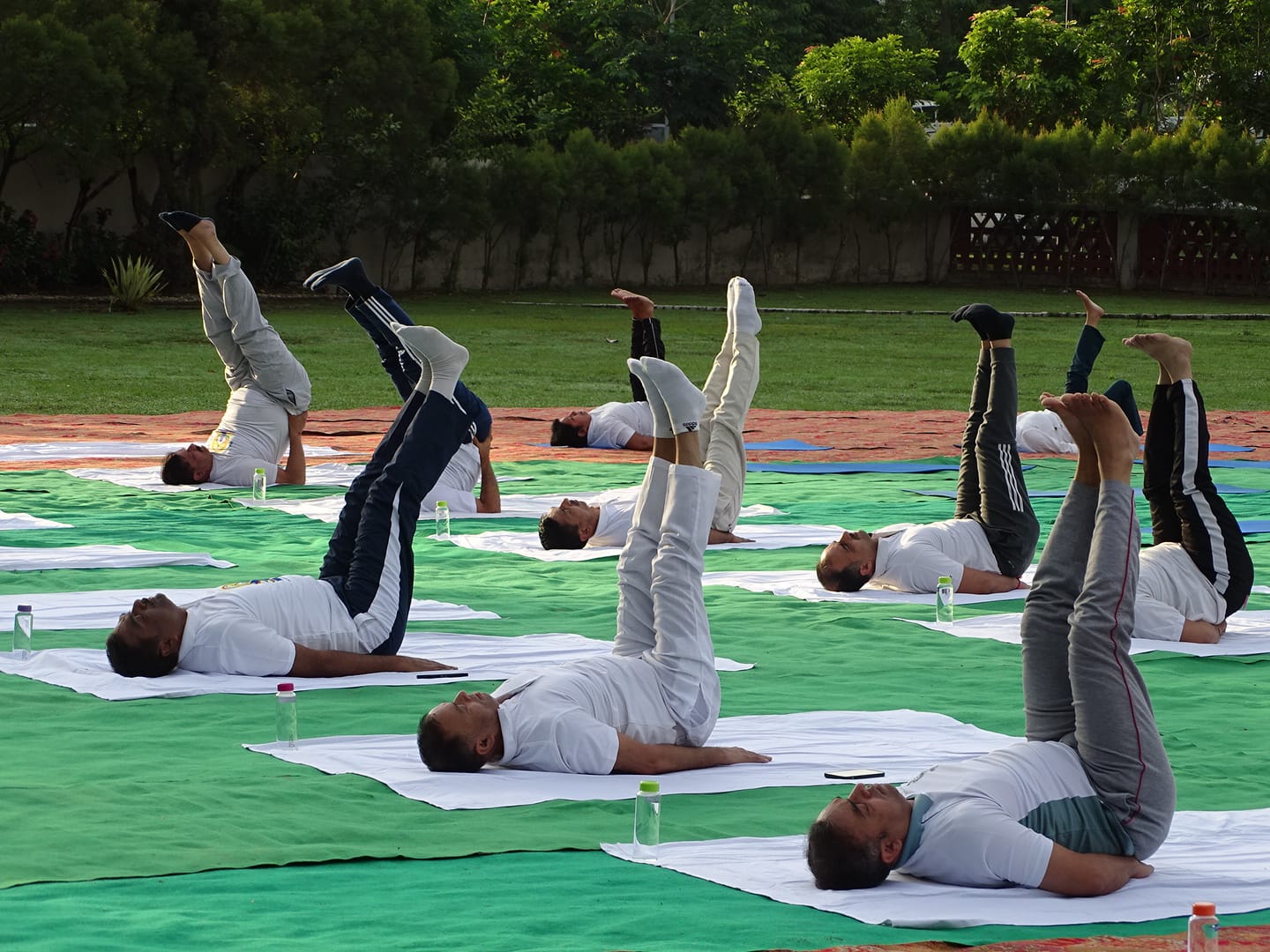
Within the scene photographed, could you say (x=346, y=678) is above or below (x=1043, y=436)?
below

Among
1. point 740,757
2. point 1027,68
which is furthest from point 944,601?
point 1027,68

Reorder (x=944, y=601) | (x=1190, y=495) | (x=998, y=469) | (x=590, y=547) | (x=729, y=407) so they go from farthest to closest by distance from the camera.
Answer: (x=590, y=547), (x=729, y=407), (x=998, y=469), (x=944, y=601), (x=1190, y=495)

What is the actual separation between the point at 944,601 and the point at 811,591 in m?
0.86

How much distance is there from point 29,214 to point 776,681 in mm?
25320

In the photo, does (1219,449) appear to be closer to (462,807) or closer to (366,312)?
(366,312)

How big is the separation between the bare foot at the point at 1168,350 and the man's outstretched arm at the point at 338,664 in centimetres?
288

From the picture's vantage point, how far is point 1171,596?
24.4ft

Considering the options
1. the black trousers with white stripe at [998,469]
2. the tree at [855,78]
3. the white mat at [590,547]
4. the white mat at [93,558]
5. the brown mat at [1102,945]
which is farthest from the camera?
the tree at [855,78]

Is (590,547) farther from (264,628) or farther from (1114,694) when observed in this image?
(1114,694)

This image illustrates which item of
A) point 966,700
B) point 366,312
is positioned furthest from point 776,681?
point 366,312

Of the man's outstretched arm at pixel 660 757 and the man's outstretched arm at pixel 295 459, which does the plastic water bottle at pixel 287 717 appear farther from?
the man's outstretched arm at pixel 295 459

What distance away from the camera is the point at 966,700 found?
653 centimetres

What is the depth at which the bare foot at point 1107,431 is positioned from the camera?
4543 millimetres

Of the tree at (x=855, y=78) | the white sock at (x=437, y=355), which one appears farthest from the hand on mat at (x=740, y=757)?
the tree at (x=855, y=78)
